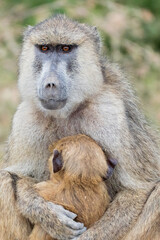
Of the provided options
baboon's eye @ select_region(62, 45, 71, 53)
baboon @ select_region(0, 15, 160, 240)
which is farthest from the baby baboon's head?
→ baboon's eye @ select_region(62, 45, 71, 53)

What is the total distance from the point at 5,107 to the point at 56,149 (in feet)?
17.3

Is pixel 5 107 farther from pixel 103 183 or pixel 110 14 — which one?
pixel 103 183

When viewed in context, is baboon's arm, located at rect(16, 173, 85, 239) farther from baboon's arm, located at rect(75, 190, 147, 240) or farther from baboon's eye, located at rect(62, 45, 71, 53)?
baboon's eye, located at rect(62, 45, 71, 53)

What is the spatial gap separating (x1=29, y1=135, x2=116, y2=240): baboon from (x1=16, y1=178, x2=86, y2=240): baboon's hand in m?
0.07

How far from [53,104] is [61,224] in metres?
1.08

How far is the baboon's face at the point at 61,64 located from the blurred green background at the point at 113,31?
16.2 feet

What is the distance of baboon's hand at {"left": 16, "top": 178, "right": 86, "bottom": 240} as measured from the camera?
498 centimetres

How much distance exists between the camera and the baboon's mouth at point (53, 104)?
5.07 m

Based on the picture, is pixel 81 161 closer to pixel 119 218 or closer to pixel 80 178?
pixel 80 178

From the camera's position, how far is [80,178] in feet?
16.1

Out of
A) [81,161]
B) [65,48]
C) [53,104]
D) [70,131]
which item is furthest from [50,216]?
[65,48]

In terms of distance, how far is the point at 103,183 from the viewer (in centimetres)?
507

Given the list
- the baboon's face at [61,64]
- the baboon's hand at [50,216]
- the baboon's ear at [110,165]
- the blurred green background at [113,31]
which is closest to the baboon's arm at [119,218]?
the baboon's hand at [50,216]

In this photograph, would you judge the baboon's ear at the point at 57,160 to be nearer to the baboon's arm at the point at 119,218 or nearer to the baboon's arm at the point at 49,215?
the baboon's arm at the point at 49,215
